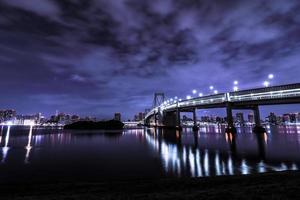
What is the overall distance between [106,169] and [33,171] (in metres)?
7.82

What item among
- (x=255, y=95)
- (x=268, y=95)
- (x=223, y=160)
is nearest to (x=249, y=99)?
(x=255, y=95)

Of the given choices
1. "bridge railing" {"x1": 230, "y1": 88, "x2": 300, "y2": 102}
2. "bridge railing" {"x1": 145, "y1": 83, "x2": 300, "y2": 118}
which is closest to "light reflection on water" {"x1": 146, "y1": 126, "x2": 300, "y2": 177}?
"bridge railing" {"x1": 230, "y1": 88, "x2": 300, "y2": 102}

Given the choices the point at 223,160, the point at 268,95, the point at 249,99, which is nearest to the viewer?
the point at 223,160

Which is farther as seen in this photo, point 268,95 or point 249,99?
point 249,99

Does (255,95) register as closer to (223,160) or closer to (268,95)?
(268,95)

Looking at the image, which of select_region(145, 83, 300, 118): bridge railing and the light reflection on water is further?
select_region(145, 83, 300, 118): bridge railing

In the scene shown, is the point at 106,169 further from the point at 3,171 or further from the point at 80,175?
the point at 3,171

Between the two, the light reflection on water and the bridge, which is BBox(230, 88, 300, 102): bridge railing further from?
the light reflection on water

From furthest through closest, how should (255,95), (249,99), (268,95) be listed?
(249,99) < (255,95) < (268,95)

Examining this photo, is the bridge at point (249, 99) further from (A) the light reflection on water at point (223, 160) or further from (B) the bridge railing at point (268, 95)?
(A) the light reflection on water at point (223, 160)

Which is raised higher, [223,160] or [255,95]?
[255,95]

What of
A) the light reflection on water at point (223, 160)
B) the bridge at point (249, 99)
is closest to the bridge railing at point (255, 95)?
the bridge at point (249, 99)

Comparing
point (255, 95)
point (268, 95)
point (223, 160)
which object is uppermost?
point (255, 95)

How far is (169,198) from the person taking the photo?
349 inches
